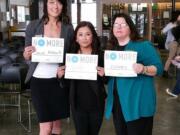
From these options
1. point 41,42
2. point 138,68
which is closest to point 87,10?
point 41,42

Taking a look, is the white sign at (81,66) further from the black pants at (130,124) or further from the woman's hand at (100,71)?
the black pants at (130,124)

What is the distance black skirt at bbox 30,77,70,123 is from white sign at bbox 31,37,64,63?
0.22m

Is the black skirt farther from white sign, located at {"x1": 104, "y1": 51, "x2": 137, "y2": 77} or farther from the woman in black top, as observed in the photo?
white sign, located at {"x1": 104, "y1": 51, "x2": 137, "y2": 77}

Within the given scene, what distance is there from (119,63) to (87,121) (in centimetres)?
60

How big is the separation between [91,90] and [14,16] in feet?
42.2

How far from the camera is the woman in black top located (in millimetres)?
3395

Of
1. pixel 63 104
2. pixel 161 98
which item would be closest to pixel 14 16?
pixel 161 98

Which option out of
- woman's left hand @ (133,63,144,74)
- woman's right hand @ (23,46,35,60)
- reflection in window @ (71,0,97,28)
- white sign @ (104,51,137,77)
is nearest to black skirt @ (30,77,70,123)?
woman's right hand @ (23,46,35,60)

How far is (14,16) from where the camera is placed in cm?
1570

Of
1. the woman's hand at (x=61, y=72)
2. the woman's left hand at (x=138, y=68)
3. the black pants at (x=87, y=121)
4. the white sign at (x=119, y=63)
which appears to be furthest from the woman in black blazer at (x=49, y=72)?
the woman's left hand at (x=138, y=68)

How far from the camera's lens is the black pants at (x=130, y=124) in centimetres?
313

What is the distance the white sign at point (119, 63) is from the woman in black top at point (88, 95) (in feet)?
0.45

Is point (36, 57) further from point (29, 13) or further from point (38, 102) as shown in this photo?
point (29, 13)

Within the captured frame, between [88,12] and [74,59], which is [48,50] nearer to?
[74,59]
